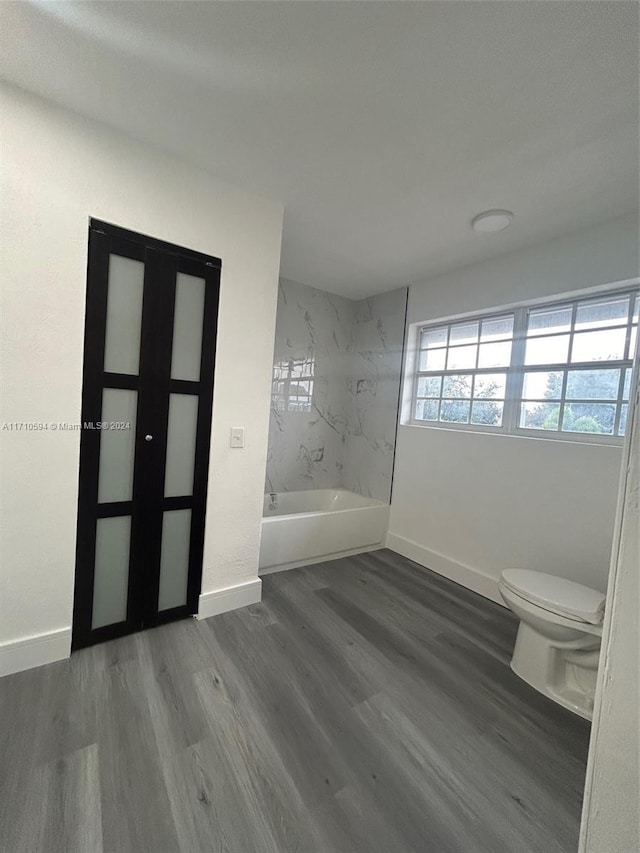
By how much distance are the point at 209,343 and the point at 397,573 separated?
2211 millimetres

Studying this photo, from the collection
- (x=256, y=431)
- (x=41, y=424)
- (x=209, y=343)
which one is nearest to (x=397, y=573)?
(x=256, y=431)

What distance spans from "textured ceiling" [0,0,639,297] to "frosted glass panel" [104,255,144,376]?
612mm

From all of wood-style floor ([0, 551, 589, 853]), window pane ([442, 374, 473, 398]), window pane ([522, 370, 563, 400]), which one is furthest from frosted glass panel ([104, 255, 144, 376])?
window pane ([522, 370, 563, 400])

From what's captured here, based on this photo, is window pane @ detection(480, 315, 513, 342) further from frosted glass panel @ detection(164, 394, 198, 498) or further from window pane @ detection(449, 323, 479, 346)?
frosted glass panel @ detection(164, 394, 198, 498)

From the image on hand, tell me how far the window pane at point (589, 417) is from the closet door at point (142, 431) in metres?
2.24

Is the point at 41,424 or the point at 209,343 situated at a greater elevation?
the point at 209,343

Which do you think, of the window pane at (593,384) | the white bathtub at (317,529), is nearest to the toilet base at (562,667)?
the window pane at (593,384)

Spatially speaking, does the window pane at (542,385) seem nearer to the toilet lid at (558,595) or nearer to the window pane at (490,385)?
the window pane at (490,385)

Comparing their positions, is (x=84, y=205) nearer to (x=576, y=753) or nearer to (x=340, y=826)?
(x=340, y=826)

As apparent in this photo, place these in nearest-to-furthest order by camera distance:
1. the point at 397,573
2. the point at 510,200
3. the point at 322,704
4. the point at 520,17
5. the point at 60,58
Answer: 1. the point at 520,17
2. the point at 60,58
3. the point at 322,704
4. the point at 510,200
5. the point at 397,573

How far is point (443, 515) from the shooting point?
2799 mm

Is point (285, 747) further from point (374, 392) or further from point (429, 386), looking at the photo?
point (374, 392)

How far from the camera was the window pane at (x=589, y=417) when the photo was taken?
2057 millimetres

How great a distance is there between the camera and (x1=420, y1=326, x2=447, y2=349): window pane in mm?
3041
